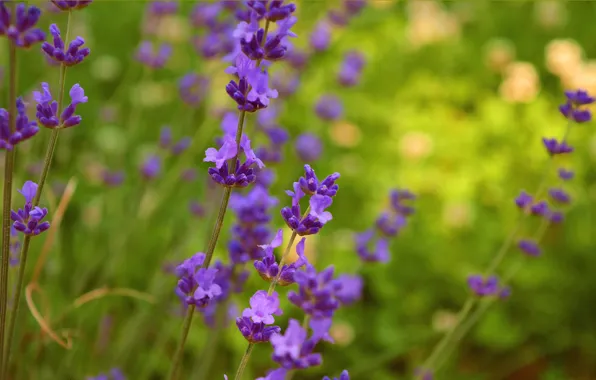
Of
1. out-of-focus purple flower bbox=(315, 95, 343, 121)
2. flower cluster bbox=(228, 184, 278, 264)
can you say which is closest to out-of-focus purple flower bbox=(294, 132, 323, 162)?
out-of-focus purple flower bbox=(315, 95, 343, 121)

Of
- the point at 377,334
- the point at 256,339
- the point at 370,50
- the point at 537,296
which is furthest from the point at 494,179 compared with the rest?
the point at 256,339

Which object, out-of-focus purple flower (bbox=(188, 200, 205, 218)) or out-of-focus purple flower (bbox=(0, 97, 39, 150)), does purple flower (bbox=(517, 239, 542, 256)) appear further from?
out-of-focus purple flower (bbox=(0, 97, 39, 150))

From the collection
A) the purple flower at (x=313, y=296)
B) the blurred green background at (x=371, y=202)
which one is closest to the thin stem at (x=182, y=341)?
the purple flower at (x=313, y=296)

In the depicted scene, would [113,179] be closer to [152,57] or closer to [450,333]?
[152,57]

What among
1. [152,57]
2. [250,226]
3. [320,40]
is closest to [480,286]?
[250,226]

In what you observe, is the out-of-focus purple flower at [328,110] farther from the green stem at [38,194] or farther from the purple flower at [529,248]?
the green stem at [38,194]
